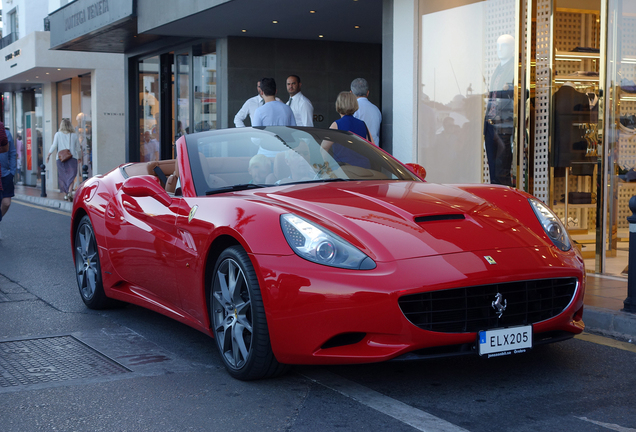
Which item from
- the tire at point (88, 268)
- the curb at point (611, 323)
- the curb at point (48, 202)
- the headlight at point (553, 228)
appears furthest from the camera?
the curb at point (48, 202)

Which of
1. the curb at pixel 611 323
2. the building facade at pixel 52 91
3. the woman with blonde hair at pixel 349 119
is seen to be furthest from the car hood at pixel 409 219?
the building facade at pixel 52 91

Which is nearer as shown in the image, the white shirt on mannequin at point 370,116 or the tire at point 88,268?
the tire at point 88,268

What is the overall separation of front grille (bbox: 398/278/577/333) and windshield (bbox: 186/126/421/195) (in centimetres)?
145

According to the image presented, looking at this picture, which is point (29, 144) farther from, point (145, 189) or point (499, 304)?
point (499, 304)

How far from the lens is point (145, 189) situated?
4582mm

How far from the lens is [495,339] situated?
3.47 meters

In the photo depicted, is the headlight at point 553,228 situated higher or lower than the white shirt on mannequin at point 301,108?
lower

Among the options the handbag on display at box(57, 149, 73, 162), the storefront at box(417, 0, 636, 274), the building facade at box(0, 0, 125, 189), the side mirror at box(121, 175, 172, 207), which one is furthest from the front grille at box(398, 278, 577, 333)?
the building facade at box(0, 0, 125, 189)

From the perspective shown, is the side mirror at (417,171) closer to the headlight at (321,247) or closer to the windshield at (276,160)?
the windshield at (276,160)

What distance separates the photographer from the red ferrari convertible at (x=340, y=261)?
3412mm

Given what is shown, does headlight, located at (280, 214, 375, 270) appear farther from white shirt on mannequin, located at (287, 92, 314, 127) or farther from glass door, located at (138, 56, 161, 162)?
glass door, located at (138, 56, 161, 162)

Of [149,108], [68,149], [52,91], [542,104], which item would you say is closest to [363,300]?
[542,104]

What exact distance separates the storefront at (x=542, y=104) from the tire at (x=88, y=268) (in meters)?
4.73

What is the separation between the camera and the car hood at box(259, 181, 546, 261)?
3.55m
